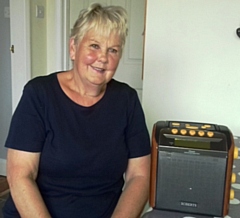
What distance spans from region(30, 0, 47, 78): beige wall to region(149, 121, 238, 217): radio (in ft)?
6.41

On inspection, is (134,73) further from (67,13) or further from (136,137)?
(136,137)

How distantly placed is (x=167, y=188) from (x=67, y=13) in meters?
2.17

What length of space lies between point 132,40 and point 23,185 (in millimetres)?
1997

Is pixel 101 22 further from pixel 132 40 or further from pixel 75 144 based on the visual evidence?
pixel 132 40

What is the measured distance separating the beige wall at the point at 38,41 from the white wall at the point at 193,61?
1.21m

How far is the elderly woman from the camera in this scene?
3.43 ft

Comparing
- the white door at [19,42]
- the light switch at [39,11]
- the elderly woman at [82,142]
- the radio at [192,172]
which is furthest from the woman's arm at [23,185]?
the light switch at [39,11]

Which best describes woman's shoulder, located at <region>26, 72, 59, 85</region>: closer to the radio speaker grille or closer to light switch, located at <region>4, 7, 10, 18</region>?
the radio speaker grille

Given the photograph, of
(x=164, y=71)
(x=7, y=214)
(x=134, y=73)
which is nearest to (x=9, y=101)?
(x=134, y=73)

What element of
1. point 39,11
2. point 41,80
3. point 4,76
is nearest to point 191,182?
point 41,80

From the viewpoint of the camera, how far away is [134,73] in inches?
114

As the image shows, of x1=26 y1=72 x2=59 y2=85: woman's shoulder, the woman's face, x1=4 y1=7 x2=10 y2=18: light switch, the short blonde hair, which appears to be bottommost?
x1=26 y1=72 x2=59 y2=85: woman's shoulder

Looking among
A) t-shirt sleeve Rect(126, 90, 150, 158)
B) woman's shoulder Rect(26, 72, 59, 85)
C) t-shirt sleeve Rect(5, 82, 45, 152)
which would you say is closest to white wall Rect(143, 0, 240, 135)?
t-shirt sleeve Rect(126, 90, 150, 158)

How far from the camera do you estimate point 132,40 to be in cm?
284
